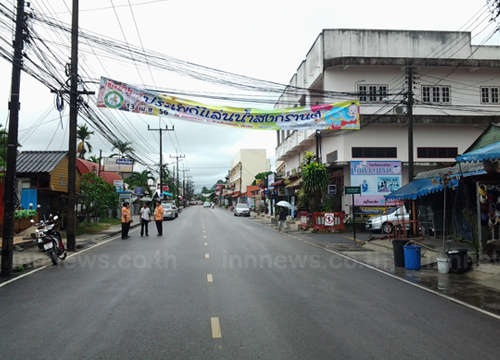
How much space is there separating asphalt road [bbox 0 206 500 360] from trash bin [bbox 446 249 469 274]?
2.25 metres

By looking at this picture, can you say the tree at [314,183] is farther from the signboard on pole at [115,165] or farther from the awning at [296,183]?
the signboard on pole at [115,165]

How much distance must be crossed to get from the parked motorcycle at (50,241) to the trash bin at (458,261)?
11378 millimetres

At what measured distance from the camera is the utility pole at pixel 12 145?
1162cm

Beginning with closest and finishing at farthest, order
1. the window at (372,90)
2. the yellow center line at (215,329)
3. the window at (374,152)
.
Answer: the yellow center line at (215,329) → the window at (374,152) → the window at (372,90)

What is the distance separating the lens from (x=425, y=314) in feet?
24.1

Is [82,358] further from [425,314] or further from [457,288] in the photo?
[457,288]

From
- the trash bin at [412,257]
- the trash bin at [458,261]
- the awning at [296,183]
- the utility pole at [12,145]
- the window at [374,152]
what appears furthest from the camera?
the awning at [296,183]

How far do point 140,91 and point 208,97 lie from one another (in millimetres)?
2888

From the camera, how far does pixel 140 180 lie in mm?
66438

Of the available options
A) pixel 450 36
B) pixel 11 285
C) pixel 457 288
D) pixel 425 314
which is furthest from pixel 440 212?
pixel 450 36

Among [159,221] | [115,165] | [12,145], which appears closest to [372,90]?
[159,221]

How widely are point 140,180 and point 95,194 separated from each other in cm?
4225

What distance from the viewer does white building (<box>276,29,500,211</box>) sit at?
103 feet

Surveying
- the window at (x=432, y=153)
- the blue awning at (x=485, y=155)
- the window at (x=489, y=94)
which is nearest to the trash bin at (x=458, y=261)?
the blue awning at (x=485, y=155)
